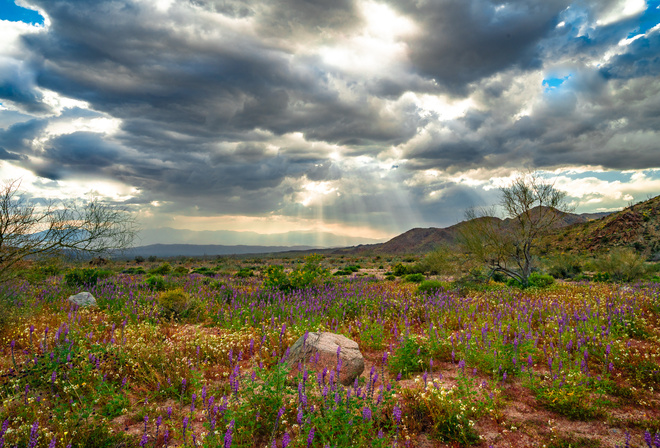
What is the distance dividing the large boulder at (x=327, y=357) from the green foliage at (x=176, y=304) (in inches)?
214

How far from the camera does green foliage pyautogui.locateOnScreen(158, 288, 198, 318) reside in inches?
394

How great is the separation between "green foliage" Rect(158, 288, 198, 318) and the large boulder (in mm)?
5445

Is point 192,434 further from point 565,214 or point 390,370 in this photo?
point 565,214

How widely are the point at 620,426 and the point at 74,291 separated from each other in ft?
50.6

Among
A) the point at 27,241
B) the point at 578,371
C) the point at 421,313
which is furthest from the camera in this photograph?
the point at 421,313

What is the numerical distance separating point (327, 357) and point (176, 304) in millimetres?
6514

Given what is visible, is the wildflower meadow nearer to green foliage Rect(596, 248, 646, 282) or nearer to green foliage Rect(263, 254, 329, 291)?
green foliage Rect(263, 254, 329, 291)

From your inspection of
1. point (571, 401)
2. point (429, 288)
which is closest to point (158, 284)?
point (429, 288)

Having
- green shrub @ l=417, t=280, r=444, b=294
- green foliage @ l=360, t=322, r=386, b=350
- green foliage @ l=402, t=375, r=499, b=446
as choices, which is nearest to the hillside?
green shrub @ l=417, t=280, r=444, b=294

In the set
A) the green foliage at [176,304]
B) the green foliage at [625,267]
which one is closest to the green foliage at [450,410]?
the green foliage at [176,304]

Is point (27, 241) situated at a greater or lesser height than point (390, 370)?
greater

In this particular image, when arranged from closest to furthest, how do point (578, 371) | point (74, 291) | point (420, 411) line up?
point (420, 411) < point (578, 371) < point (74, 291)

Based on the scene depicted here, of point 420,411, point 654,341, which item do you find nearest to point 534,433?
point 420,411

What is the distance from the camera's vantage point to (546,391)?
5.00 metres
